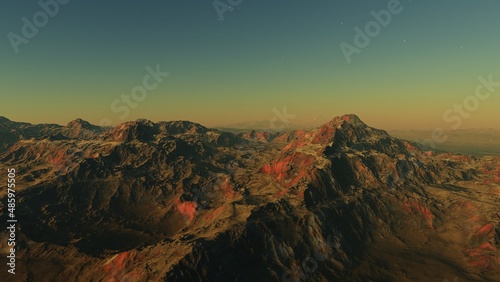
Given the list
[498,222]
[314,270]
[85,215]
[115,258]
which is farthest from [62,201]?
[498,222]

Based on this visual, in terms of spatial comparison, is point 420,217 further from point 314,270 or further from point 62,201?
point 62,201

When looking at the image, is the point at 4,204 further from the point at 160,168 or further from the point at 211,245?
the point at 211,245

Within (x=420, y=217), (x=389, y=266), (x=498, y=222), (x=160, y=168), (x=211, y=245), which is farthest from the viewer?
(x=160, y=168)

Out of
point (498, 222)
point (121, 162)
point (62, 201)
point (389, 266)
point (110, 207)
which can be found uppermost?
point (121, 162)

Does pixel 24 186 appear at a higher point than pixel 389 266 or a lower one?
higher

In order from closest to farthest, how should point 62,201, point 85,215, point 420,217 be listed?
point 420,217, point 85,215, point 62,201

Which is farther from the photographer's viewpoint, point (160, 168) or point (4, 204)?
point (160, 168)
